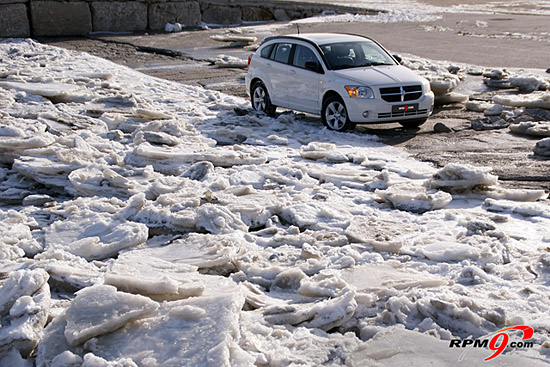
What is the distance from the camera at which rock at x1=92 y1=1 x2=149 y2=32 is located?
31.6 meters

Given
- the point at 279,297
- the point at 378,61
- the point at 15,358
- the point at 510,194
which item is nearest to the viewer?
the point at 15,358

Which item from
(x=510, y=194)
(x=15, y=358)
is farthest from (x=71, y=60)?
(x=15, y=358)

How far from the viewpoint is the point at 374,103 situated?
12.5 meters

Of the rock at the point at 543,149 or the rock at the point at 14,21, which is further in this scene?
the rock at the point at 14,21

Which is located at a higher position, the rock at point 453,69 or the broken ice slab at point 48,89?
the rock at point 453,69

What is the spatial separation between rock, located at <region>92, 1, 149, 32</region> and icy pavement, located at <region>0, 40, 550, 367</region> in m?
20.1

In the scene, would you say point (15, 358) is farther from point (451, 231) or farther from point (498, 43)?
point (498, 43)

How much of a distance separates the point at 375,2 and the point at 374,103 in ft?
110

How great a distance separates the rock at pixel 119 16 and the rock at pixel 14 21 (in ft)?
10.8

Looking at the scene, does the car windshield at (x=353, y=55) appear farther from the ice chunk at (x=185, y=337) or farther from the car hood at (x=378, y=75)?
the ice chunk at (x=185, y=337)

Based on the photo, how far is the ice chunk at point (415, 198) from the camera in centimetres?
826

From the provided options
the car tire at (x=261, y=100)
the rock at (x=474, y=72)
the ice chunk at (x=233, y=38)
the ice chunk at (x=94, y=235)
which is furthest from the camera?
the ice chunk at (x=233, y=38)

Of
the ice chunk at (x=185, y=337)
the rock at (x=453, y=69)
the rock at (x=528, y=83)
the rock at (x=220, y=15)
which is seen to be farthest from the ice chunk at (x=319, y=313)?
the rock at (x=220, y=15)

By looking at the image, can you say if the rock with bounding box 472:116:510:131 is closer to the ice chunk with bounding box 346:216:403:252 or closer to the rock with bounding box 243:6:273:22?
the ice chunk with bounding box 346:216:403:252
